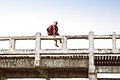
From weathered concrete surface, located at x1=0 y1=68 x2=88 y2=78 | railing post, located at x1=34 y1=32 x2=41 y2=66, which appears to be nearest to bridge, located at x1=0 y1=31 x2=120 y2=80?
railing post, located at x1=34 y1=32 x2=41 y2=66

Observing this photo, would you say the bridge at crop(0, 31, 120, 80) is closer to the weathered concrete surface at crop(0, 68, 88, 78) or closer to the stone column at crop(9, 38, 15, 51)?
the stone column at crop(9, 38, 15, 51)

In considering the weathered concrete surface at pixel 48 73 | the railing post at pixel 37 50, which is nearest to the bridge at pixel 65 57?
the railing post at pixel 37 50

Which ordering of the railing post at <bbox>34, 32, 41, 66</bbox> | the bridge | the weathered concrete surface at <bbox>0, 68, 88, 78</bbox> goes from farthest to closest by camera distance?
1. the weathered concrete surface at <bbox>0, 68, 88, 78</bbox>
2. the railing post at <bbox>34, 32, 41, 66</bbox>
3. the bridge

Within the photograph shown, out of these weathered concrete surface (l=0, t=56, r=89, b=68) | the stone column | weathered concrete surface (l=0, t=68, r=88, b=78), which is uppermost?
the stone column

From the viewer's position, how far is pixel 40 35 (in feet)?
48.0

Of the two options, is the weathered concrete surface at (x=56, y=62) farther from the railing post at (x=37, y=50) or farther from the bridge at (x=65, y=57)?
the railing post at (x=37, y=50)

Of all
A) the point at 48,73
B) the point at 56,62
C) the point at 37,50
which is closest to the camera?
the point at 37,50

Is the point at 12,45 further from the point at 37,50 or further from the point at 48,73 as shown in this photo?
the point at 48,73

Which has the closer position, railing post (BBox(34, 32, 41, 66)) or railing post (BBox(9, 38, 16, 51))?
railing post (BBox(34, 32, 41, 66))

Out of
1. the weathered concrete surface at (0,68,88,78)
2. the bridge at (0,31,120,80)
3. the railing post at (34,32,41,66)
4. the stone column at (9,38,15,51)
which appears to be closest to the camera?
the bridge at (0,31,120,80)

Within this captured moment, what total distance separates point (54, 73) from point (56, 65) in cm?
240

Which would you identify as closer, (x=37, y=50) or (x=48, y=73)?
(x=37, y=50)

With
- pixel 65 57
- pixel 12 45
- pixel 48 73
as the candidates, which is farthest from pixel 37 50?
pixel 48 73

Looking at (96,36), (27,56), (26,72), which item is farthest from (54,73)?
(96,36)
